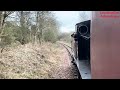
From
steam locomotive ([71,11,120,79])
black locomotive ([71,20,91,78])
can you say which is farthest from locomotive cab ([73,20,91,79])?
steam locomotive ([71,11,120,79])

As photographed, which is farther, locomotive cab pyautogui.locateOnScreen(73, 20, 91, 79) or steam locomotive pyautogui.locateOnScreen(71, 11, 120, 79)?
locomotive cab pyautogui.locateOnScreen(73, 20, 91, 79)

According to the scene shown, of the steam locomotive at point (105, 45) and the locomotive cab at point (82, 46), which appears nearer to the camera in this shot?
the steam locomotive at point (105, 45)

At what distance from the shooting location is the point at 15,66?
447 cm

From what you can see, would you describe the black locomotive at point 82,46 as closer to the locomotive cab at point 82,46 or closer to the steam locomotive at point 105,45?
the locomotive cab at point 82,46

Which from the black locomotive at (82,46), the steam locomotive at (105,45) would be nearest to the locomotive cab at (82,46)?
the black locomotive at (82,46)

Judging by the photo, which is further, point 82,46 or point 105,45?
point 82,46

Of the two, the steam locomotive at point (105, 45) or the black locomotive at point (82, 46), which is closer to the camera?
the steam locomotive at point (105, 45)

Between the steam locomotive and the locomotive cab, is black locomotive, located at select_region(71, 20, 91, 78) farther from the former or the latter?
the steam locomotive

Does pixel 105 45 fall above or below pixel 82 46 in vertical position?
above

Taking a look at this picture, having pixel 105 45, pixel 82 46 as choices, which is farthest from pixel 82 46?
pixel 105 45

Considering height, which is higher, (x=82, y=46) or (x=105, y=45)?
(x=105, y=45)

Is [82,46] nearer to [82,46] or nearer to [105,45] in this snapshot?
[82,46]
